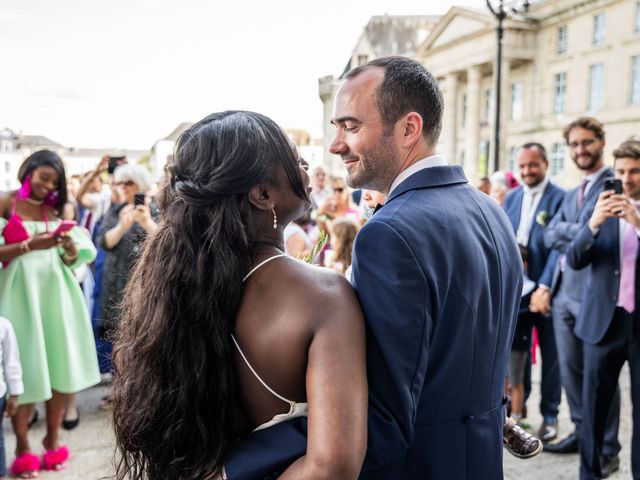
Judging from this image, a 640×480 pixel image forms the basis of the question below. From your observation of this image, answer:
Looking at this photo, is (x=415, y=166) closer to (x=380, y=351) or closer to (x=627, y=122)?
(x=380, y=351)

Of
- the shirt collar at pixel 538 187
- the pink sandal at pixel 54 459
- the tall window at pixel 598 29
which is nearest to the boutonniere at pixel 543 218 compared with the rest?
the shirt collar at pixel 538 187

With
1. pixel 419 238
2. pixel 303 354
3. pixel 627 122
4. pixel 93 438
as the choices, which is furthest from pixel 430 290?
pixel 627 122

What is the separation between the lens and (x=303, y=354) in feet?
4.17

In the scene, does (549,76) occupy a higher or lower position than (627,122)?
Result: higher

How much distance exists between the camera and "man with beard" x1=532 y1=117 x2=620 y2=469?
387 centimetres

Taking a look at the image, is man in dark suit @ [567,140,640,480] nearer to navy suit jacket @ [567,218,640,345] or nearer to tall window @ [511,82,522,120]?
navy suit jacket @ [567,218,640,345]

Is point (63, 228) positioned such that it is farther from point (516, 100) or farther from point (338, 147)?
point (516, 100)

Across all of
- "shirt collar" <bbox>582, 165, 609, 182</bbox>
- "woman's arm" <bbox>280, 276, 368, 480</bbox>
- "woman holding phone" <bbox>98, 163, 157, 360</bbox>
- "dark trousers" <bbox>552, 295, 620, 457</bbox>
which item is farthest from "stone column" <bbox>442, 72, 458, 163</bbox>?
"woman's arm" <bbox>280, 276, 368, 480</bbox>

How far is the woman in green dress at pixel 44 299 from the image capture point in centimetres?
392

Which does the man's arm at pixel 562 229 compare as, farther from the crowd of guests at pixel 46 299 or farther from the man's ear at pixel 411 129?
the crowd of guests at pixel 46 299

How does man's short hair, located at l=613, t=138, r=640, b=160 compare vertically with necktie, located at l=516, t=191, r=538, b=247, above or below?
above

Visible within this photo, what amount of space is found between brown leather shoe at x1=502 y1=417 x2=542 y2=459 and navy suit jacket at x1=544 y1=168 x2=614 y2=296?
7.53ft

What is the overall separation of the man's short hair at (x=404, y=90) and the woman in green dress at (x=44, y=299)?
3.29 m

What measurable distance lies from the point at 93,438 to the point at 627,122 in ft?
99.3
